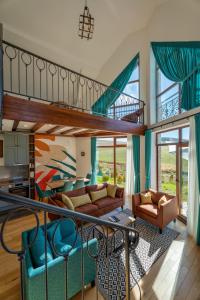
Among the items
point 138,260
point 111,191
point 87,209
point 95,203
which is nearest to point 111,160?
point 111,191

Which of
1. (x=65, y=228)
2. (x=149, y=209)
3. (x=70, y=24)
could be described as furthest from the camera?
(x=70, y=24)

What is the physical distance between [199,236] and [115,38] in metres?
7.38

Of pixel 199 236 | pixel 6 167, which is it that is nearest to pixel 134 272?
pixel 199 236

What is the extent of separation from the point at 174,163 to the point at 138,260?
2999 millimetres

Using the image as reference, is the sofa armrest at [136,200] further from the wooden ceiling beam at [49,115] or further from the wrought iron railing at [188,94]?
the wrought iron railing at [188,94]

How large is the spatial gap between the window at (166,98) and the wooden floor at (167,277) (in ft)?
11.6

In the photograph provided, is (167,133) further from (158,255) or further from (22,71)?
(22,71)

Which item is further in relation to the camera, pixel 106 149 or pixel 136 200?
pixel 106 149

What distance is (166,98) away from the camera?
5516mm

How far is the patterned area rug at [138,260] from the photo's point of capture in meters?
2.41

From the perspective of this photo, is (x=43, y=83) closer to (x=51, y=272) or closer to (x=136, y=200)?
(x=136, y=200)

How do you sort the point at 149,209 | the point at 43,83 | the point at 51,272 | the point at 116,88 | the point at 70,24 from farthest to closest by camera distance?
1. the point at 116,88
2. the point at 43,83
3. the point at 70,24
4. the point at 149,209
5. the point at 51,272

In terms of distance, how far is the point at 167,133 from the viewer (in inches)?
208

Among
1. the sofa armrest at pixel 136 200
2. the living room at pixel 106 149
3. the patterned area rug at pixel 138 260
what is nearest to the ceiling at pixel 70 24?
the living room at pixel 106 149
